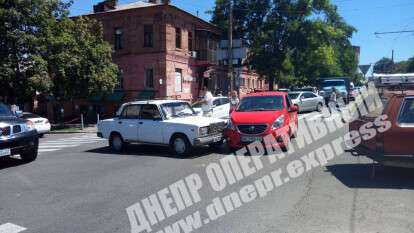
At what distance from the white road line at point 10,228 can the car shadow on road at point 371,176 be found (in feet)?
17.8

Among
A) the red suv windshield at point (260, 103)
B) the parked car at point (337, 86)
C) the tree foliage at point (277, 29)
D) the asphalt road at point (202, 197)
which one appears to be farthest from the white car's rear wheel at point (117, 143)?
the tree foliage at point (277, 29)

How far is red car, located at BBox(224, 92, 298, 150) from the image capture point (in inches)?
430

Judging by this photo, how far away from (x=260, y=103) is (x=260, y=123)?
1574 mm

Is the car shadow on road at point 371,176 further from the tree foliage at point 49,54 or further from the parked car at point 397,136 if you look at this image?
the tree foliage at point 49,54

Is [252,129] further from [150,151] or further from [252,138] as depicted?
[150,151]

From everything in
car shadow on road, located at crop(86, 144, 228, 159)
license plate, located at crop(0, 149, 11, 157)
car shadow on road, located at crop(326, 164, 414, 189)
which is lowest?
car shadow on road, located at crop(86, 144, 228, 159)

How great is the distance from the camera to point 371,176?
8047 mm

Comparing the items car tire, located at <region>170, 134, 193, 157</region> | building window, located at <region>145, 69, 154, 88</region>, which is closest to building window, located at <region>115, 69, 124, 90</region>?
building window, located at <region>145, 69, 154, 88</region>

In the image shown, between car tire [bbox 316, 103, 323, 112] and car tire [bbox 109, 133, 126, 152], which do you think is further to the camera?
car tire [bbox 316, 103, 323, 112]

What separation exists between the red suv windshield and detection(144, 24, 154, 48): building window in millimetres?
18998

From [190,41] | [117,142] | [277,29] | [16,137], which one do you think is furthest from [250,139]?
[277,29]

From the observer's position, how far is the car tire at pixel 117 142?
42.0ft

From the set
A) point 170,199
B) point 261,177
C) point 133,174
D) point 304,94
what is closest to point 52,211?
point 170,199

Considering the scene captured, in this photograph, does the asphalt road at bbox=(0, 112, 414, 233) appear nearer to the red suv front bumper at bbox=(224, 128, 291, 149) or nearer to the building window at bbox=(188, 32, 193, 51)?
the red suv front bumper at bbox=(224, 128, 291, 149)
